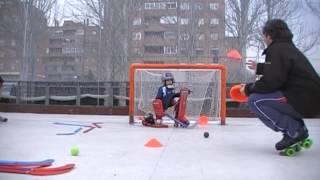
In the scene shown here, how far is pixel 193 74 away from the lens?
7.68 m

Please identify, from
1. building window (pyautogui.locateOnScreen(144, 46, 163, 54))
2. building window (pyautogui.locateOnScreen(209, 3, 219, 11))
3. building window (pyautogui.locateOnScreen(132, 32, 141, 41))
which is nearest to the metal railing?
building window (pyautogui.locateOnScreen(144, 46, 163, 54))

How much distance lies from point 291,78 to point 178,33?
27.8 ft

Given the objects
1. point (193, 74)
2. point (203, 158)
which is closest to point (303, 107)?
point (203, 158)

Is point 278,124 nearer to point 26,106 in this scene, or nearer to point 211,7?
point 26,106

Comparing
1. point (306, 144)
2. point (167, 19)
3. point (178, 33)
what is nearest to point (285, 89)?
point (306, 144)

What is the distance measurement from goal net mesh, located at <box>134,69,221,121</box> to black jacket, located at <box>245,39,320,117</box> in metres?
3.72

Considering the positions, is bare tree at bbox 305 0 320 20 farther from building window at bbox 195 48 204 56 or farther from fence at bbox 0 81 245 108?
building window at bbox 195 48 204 56

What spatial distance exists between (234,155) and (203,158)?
337mm

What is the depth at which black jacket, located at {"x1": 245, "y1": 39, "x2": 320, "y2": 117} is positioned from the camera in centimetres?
366

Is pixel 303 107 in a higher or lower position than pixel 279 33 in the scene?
lower

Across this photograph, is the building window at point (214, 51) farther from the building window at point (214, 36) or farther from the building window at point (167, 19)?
the building window at point (167, 19)

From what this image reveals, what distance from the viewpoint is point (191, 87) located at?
304 inches

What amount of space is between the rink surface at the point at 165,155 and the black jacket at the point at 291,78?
0.43m

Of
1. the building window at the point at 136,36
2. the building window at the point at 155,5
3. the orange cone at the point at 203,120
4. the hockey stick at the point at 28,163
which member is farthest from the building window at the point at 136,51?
the hockey stick at the point at 28,163
